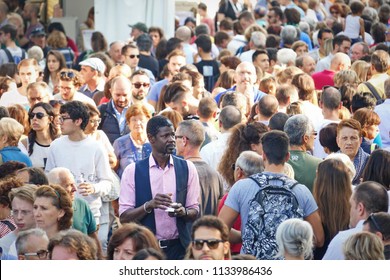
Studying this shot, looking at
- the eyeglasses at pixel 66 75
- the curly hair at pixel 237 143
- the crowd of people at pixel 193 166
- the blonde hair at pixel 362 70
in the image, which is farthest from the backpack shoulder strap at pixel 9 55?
the curly hair at pixel 237 143

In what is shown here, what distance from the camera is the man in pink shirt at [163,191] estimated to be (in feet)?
29.3

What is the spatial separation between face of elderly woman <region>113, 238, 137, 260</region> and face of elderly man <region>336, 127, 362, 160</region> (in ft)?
10.7

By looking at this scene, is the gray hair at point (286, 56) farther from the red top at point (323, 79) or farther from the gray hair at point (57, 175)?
the gray hair at point (57, 175)

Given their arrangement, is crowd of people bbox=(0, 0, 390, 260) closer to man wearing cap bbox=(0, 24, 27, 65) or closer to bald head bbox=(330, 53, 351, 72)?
bald head bbox=(330, 53, 351, 72)

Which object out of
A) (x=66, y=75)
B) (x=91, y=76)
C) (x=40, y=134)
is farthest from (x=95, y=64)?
(x=40, y=134)

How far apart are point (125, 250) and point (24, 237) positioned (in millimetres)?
702

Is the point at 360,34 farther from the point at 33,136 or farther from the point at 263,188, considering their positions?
the point at 263,188

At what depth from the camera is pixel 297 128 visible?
32.9 feet

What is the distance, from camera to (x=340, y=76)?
14359 mm

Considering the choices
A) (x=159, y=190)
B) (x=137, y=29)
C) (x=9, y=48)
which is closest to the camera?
(x=159, y=190)

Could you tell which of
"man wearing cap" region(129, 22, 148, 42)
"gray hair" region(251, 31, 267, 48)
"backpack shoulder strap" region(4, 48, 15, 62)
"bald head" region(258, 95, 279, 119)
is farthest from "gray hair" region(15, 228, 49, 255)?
"man wearing cap" region(129, 22, 148, 42)

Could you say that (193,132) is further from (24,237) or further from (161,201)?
(24,237)

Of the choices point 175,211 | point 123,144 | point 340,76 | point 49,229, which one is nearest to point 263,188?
point 175,211

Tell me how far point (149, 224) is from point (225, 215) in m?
0.73
